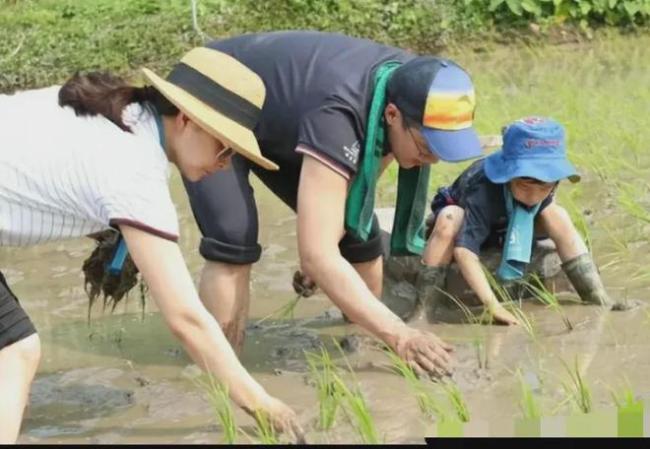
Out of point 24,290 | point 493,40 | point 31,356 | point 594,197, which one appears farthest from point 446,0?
point 31,356

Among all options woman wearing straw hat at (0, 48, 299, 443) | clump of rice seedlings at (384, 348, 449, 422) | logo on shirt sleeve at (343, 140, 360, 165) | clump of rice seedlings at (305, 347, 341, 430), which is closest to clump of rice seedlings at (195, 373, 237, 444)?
woman wearing straw hat at (0, 48, 299, 443)

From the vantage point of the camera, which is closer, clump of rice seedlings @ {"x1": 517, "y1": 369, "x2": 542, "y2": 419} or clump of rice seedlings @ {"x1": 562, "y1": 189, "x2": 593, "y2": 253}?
clump of rice seedlings @ {"x1": 517, "y1": 369, "x2": 542, "y2": 419}

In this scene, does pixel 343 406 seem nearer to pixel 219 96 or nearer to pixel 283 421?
pixel 283 421

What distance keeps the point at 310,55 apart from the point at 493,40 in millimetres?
7293

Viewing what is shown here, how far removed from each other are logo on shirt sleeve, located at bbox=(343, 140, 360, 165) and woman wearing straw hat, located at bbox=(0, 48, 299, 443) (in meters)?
0.63

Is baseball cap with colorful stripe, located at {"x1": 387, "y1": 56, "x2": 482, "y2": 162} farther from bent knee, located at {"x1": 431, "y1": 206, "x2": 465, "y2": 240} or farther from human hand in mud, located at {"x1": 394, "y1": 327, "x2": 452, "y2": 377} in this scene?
bent knee, located at {"x1": 431, "y1": 206, "x2": 465, "y2": 240}

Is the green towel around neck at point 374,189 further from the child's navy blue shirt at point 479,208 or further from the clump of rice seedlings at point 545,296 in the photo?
the clump of rice seedlings at point 545,296

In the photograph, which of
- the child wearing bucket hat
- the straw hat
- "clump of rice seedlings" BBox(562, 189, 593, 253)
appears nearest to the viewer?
the straw hat

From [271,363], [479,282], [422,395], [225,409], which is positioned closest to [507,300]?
[479,282]

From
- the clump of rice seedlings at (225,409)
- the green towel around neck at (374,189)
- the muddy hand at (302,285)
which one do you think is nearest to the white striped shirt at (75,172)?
the clump of rice seedlings at (225,409)

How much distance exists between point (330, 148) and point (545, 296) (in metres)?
1.00

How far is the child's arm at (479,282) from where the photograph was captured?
446 centimetres

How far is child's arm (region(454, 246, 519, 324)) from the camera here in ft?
14.6

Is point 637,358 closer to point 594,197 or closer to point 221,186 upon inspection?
point 221,186
